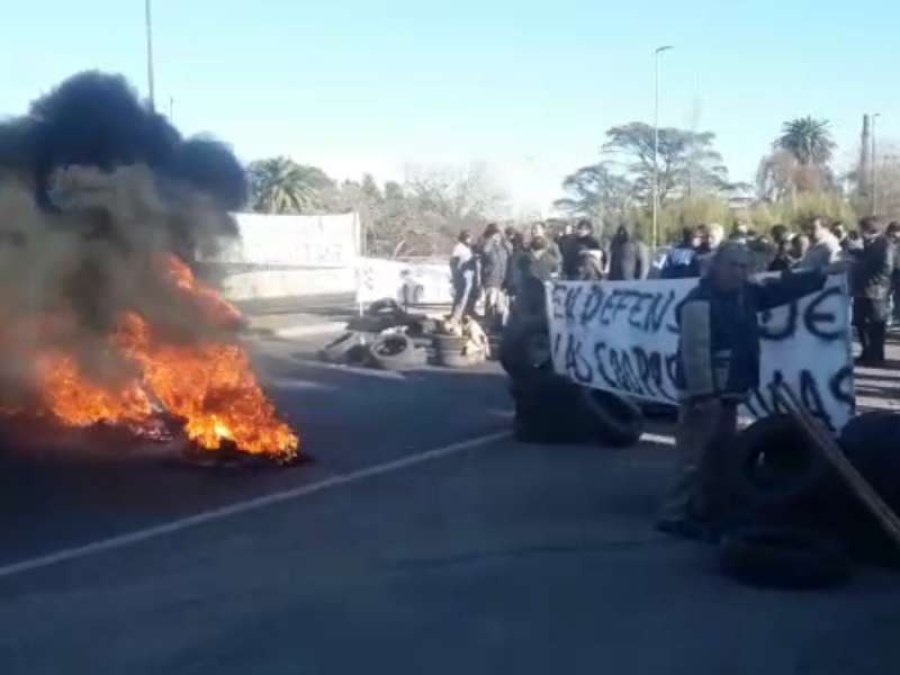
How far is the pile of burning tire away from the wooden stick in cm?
1064

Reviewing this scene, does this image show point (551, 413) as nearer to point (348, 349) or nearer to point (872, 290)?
point (872, 290)

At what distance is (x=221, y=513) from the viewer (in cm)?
916

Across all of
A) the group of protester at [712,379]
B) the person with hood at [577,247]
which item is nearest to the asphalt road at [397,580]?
the group of protester at [712,379]

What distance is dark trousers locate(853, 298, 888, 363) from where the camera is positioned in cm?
1664

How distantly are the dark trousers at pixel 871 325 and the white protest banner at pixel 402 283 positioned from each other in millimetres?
8880

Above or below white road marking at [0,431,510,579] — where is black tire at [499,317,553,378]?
above

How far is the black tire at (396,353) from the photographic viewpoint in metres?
18.3

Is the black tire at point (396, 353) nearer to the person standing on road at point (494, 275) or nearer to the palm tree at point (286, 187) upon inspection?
the person standing on road at point (494, 275)

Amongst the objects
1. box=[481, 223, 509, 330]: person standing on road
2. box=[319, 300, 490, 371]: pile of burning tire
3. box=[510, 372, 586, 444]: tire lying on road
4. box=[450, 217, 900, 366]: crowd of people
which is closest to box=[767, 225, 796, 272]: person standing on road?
box=[450, 217, 900, 366]: crowd of people

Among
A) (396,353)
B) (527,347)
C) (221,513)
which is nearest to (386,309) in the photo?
(396,353)

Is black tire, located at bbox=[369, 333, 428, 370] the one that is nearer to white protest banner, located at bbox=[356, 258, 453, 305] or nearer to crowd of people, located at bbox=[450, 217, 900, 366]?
crowd of people, located at bbox=[450, 217, 900, 366]

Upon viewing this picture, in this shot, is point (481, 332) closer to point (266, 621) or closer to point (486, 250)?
point (486, 250)

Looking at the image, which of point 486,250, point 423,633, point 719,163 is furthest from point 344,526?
point 719,163

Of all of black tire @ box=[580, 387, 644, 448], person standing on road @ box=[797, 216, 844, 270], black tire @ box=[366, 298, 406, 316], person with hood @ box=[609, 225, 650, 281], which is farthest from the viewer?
black tire @ box=[366, 298, 406, 316]
